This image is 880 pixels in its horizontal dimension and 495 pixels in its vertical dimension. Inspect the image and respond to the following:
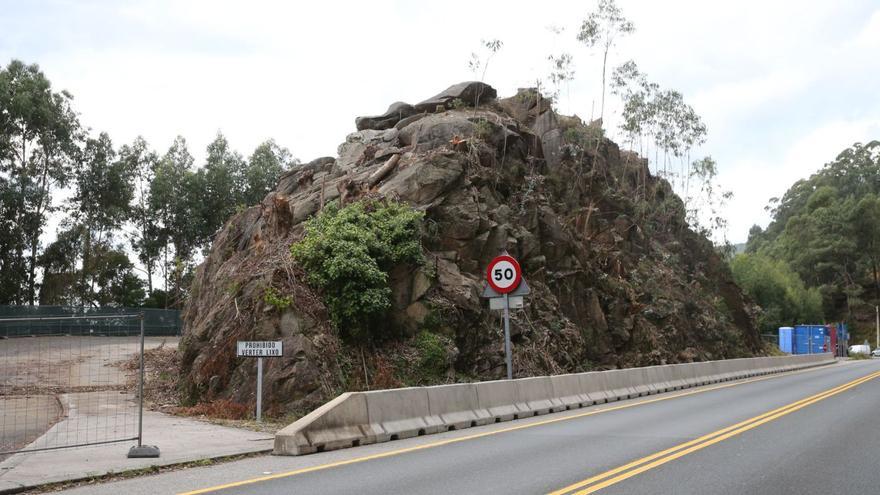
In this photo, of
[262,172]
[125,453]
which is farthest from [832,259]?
[125,453]

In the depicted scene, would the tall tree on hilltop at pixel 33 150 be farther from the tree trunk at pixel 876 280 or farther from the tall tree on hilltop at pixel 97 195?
the tree trunk at pixel 876 280

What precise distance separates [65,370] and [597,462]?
8869mm

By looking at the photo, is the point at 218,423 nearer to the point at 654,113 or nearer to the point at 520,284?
the point at 520,284

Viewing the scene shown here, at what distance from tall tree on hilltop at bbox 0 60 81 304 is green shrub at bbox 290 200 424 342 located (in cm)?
3388

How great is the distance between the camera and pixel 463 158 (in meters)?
26.4

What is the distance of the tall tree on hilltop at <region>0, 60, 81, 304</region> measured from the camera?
45938mm

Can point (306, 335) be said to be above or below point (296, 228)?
below

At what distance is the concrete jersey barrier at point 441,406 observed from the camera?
1127cm

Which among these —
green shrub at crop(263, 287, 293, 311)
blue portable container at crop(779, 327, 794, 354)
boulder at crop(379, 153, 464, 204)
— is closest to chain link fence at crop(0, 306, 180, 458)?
green shrub at crop(263, 287, 293, 311)

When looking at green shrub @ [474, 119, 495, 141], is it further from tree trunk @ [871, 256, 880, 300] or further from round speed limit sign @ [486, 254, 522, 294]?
tree trunk @ [871, 256, 880, 300]

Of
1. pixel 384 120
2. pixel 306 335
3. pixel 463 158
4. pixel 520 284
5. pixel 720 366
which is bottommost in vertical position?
pixel 720 366

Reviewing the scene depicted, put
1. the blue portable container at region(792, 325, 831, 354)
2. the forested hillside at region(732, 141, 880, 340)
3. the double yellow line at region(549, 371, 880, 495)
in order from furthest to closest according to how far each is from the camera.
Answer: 1. the forested hillside at region(732, 141, 880, 340)
2. the blue portable container at region(792, 325, 831, 354)
3. the double yellow line at region(549, 371, 880, 495)

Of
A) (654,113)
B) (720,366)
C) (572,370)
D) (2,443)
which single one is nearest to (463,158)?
(572,370)

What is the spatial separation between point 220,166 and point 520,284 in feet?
141
